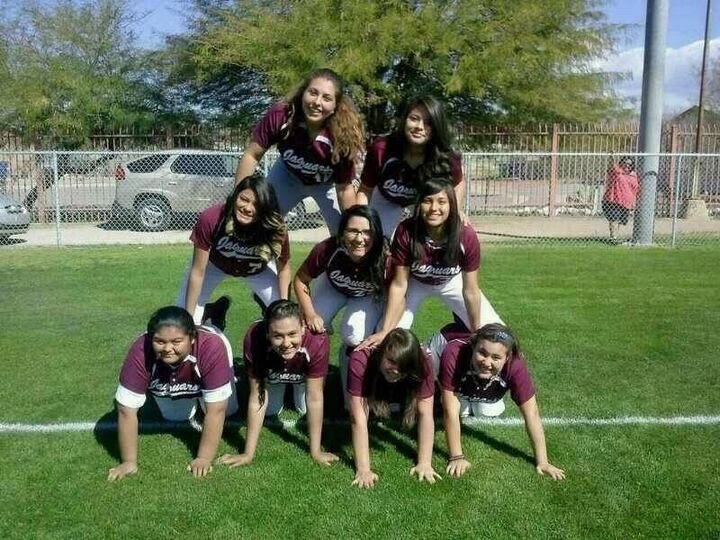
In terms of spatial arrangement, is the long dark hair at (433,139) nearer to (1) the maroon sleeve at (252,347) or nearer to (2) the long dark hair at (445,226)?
(2) the long dark hair at (445,226)

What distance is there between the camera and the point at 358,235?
4262 millimetres

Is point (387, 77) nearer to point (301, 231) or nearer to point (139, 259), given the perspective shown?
point (301, 231)

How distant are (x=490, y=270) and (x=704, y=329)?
12.6ft

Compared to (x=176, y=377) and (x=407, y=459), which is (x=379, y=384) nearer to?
(x=407, y=459)

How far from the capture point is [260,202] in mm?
4352

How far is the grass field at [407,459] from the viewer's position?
3.49m

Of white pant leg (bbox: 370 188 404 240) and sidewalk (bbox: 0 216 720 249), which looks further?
sidewalk (bbox: 0 216 720 249)

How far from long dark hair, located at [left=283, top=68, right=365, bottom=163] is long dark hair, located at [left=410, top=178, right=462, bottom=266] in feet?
2.04

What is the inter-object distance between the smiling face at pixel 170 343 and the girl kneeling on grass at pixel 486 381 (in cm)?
143

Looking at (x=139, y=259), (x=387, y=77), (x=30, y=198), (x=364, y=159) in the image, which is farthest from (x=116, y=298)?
(x=387, y=77)

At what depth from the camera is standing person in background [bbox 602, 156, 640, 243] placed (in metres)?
13.7

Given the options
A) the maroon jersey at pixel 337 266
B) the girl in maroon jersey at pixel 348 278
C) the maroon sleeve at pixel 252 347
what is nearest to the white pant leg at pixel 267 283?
the girl in maroon jersey at pixel 348 278

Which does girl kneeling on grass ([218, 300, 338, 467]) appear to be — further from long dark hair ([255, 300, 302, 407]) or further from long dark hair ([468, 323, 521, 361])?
long dark hair ([468, 323, 521, 361])

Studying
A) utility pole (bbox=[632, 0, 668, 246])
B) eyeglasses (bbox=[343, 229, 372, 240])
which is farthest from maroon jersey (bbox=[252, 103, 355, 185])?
utility pole (bbox=[632, 0, 668, 246])
